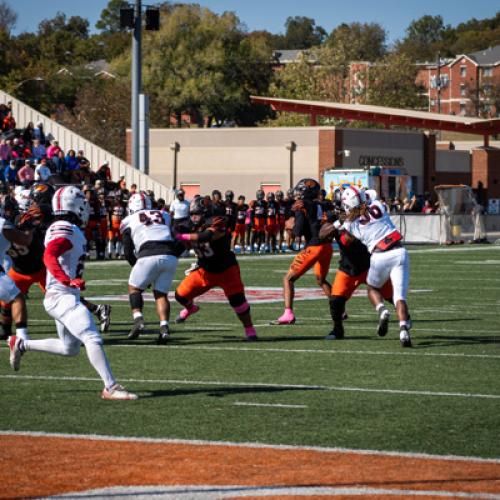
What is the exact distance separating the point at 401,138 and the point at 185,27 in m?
36.1

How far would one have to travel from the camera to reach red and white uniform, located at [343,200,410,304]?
536 inches

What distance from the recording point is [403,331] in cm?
1329

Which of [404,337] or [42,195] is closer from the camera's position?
[404,337]

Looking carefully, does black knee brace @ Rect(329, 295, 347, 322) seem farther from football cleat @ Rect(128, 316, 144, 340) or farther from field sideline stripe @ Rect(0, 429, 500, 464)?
field sideline stripe @ Rect(0, 429, 500, 464)

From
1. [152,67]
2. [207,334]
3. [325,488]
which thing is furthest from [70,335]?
[152,67]

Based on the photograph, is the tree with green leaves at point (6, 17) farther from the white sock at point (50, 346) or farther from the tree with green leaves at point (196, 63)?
the white sock at point (50, 346)

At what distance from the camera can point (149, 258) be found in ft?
46.6

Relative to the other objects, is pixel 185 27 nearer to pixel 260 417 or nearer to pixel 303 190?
pixel 303 190

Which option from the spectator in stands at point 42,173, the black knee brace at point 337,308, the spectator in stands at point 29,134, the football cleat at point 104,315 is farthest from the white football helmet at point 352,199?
the spectator in stands at point 29,134

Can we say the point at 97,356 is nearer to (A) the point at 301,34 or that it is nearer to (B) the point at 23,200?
(B) the point at 23,200

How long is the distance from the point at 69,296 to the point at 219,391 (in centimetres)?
142

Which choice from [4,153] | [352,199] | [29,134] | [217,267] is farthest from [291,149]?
[352,199]

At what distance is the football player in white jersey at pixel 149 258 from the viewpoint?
1414cm

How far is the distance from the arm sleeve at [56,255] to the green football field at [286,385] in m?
0.94
